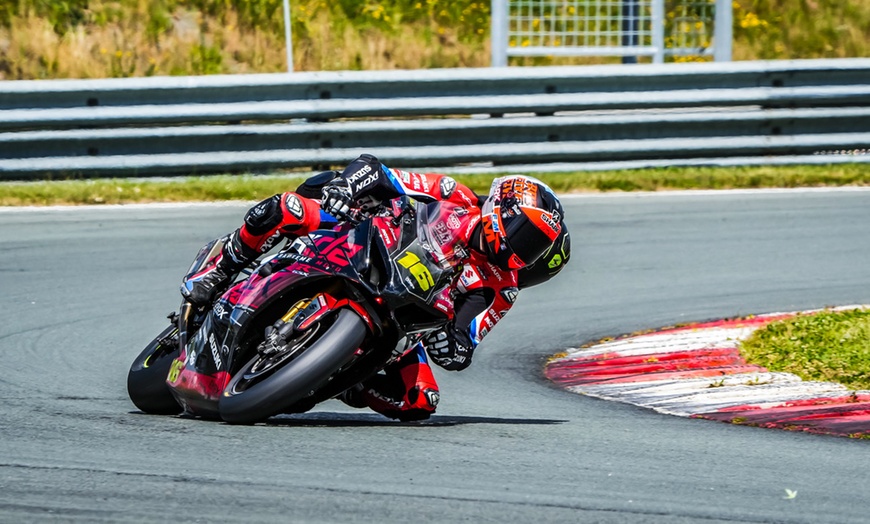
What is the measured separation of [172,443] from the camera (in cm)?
482

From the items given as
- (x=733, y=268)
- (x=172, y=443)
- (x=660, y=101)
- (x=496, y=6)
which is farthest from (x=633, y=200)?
(x=172, y=443)

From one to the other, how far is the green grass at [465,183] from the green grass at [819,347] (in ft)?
14.0

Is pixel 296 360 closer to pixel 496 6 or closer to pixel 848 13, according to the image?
pixel 496 6

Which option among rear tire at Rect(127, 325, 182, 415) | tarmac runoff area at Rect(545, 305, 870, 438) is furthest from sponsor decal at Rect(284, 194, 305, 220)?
tarmac runoff area at Rect(545, 305, 870, 438)

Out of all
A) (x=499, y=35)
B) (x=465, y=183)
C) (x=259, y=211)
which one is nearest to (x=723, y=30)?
(x=499, y=35)

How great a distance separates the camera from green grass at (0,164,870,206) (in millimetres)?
11281

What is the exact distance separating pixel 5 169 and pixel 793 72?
7.25 m

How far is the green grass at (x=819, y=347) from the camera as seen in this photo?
677cm

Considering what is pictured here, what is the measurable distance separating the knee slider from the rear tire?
70 centimetres

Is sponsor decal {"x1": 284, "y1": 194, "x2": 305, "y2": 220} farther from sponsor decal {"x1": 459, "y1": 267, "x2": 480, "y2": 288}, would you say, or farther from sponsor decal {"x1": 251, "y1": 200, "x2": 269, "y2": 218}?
sponsor decal {"x1": 459, "y1": 267, "x2": 480, "y2": 288}

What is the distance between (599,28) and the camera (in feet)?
47.6

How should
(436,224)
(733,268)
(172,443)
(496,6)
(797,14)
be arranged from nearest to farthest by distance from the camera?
(172,443) < (436,224) < (733,268) < (496,6) < (797,14)

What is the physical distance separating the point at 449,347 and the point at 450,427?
343 mm

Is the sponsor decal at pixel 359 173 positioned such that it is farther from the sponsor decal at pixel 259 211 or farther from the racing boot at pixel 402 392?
the racing boot at pixel 402 392
